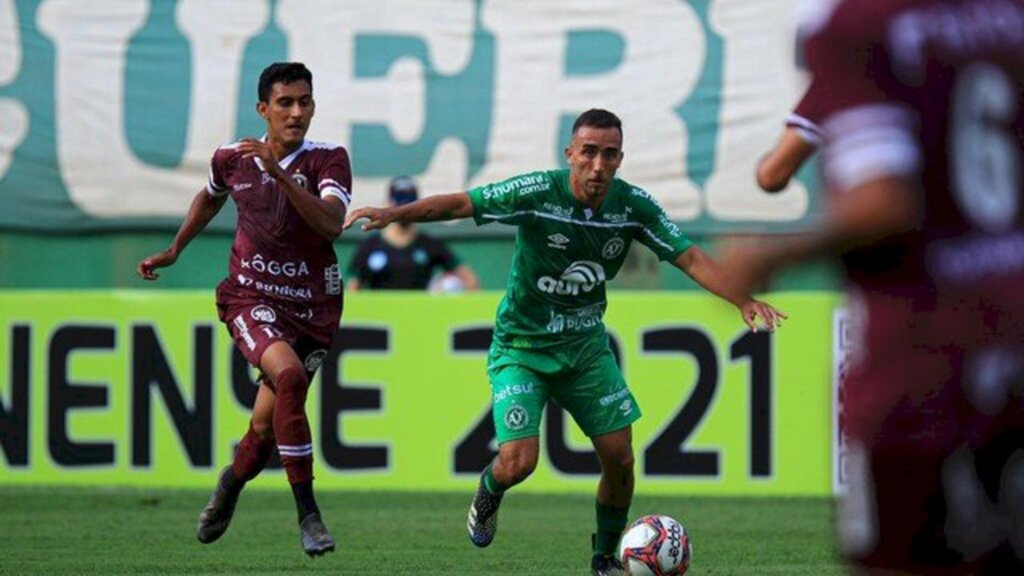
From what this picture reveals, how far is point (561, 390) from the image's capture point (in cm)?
987

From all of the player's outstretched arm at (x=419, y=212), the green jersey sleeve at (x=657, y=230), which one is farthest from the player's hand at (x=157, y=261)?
the green jersey sleeve at (x=657, y=230)

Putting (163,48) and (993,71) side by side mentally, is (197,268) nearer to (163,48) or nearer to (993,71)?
(163,48)

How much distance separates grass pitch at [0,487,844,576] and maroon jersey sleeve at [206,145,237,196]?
70.6 inches

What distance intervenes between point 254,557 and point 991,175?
6714mm

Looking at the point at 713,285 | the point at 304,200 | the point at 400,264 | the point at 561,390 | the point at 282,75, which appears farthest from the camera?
the point at 400,264

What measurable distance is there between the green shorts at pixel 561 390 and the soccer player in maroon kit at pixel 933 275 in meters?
5.11

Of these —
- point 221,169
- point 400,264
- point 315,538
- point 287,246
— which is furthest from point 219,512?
point 400,264

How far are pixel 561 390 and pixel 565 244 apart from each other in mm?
692

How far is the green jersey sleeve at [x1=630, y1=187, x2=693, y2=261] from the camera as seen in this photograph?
9656mm

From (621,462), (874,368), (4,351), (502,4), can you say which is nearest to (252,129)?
(502,4)

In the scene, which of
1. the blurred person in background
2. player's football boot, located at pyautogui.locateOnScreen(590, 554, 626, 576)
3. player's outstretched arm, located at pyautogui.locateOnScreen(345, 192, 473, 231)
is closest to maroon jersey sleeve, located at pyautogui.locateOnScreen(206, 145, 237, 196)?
player's outstretched arm, located at pyautogui.locateOnScreen(345, 192, 473, 231)

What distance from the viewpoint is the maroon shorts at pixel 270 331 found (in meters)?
9.88

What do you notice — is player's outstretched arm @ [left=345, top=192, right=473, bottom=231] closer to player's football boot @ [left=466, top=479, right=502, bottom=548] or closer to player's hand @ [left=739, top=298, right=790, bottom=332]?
player's football boot @ [left=466, top=479, right=502, bottom=548]

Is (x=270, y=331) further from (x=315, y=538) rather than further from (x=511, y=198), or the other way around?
(x=511, y=198)
